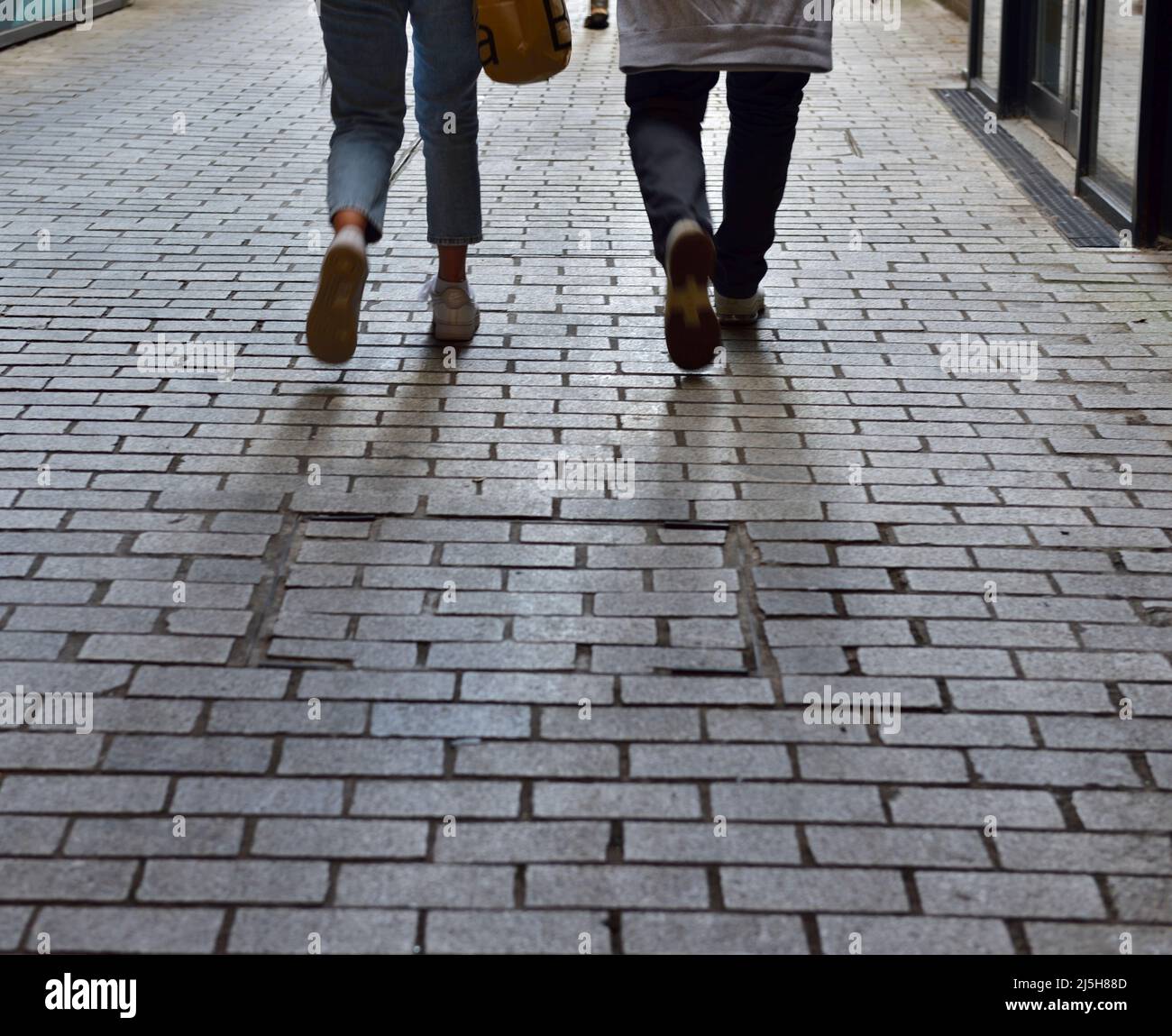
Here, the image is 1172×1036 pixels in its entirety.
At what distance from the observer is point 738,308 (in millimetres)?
4996

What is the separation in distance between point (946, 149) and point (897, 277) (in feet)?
7.99

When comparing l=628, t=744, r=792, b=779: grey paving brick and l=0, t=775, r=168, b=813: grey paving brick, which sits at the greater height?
l=0, t=775, r=168, b=813: grey paving brick

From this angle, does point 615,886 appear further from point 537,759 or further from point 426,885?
point 537,759

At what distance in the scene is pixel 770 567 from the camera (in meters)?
3.40

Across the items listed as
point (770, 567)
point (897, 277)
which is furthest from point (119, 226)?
point (770, 567)

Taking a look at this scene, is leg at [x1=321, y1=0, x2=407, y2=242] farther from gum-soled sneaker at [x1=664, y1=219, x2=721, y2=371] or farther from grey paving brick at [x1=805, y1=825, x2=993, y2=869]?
grey paving brick at [x1=805, y1=825, x2=993, y2=869]

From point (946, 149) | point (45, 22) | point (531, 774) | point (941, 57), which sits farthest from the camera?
point (45, 22)

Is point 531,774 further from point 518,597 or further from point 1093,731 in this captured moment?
point 1093,731

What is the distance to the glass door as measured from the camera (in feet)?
24.6

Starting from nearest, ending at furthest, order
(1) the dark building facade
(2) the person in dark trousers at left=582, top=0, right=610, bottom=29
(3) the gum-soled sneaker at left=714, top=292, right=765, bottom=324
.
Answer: (3) the gum-soled sneaker at left=714, top=292, right=765, bottom=324 < (1) the dark building facade < (2) the person in dark trousers at left=582, top=0, right=610, bottom=29
